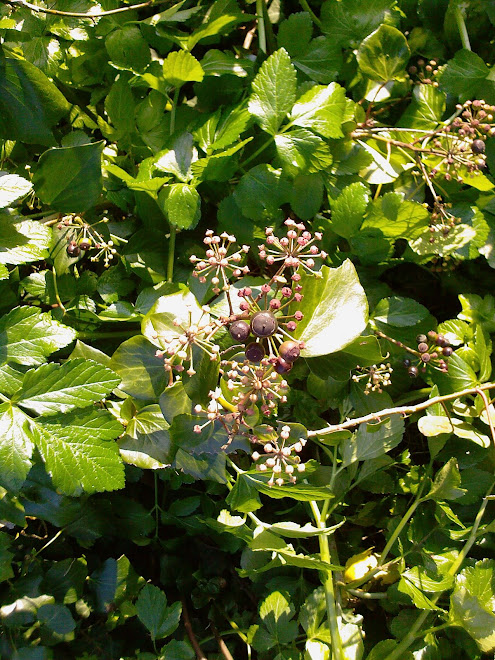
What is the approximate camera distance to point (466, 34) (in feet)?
4.31

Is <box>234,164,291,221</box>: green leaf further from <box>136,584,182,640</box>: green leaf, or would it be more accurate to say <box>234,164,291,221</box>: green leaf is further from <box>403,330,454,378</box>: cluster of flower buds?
<box>136,584,182,640</box>: green leaf

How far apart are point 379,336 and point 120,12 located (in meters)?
0.89

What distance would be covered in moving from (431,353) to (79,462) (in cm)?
Result: 74

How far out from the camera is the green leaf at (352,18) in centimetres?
127

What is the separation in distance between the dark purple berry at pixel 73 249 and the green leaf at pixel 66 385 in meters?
0.29

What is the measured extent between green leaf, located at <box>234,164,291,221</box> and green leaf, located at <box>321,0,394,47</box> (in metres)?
0.38

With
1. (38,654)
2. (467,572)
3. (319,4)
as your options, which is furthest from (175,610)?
(319,4)

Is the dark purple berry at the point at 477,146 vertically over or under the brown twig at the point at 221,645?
over

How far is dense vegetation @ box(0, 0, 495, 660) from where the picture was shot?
100cm

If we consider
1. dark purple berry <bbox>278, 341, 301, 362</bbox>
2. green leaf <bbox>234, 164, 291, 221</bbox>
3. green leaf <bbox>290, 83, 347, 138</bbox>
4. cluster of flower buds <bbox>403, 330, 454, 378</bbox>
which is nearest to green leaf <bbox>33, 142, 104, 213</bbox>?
green leaf <bbox>234, 164, 291, 221</bbox>

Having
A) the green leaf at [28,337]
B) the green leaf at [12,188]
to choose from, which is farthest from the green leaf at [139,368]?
the green leaf at [12,188]

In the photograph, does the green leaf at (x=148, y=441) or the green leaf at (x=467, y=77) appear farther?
the green leaf at (x=467, y=77)

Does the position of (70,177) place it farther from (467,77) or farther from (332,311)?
(467,77)

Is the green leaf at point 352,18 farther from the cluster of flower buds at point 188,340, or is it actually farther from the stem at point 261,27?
the cluster of flower buds at point 188,340
